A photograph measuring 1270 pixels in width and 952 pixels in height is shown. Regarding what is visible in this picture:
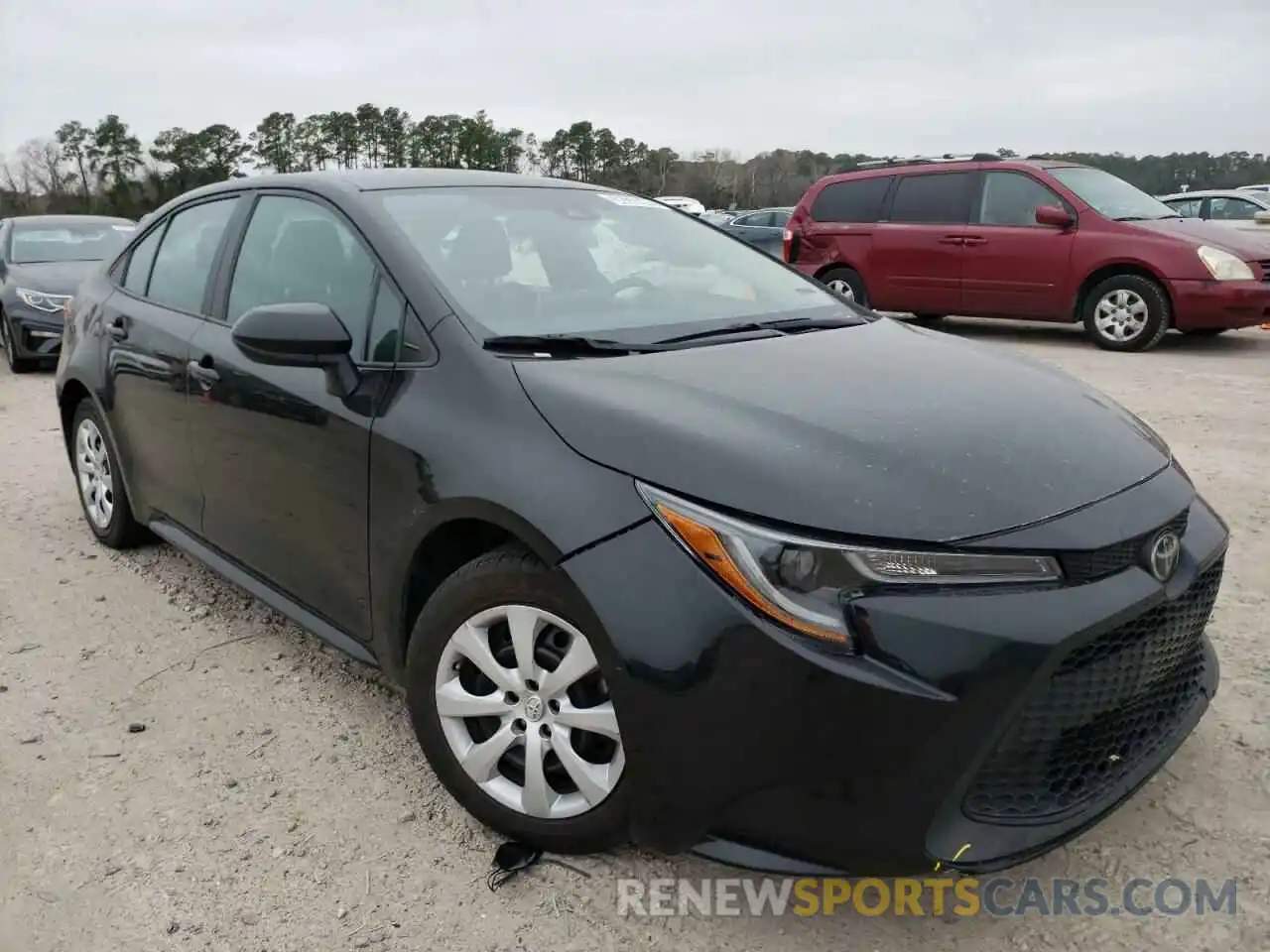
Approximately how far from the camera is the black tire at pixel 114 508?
3949mm

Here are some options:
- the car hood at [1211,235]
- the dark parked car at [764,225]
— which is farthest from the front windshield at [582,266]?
the dark parked car at [764,225]

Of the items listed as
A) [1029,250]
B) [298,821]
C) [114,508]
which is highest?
[1029,250]

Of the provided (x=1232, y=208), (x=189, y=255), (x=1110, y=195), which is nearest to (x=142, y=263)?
(x=189, y=255)

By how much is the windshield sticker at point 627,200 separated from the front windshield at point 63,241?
25.6ft

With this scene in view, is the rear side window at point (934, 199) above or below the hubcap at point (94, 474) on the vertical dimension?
above

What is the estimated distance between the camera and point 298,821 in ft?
7.81

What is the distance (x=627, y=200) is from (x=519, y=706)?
2.01 meters

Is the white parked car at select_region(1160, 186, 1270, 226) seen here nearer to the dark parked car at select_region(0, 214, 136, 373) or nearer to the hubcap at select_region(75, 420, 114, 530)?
the dark parked car at select_region(0, 214, 136, 373)

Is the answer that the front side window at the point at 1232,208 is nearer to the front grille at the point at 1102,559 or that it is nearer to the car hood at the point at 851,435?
the car hood at the point at 851,435

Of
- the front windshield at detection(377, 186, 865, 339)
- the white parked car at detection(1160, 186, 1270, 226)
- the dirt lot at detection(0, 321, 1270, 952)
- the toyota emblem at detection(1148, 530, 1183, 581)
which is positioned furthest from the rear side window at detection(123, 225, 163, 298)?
the white parked car at detection(1160, 186, 1270, 226)

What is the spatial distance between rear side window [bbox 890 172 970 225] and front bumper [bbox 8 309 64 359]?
8130mm

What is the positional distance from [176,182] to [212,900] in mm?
52476

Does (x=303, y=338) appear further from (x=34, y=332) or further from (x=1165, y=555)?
(x=34, y=332)

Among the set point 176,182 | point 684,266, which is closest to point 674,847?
point 684,266
